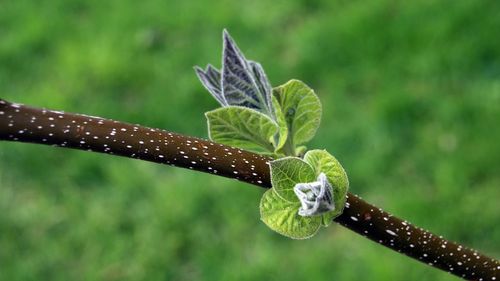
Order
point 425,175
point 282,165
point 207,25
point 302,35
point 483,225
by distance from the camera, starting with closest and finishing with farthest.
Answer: point 282,165 < point 483,225 < point 425,175 < point 302,35 < point 207,25

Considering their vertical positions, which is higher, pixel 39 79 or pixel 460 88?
pixel 460 88

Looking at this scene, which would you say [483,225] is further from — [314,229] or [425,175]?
[314,229]

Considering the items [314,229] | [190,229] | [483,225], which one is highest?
[483,225]

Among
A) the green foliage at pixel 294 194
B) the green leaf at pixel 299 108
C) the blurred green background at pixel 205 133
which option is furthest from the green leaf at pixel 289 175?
the blurred green background at pixel 205 133

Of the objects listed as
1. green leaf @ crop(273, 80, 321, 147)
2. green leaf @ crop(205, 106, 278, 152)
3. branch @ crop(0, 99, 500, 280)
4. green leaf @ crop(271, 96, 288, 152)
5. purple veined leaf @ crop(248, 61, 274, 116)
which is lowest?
branch @ crop(0, 99, 500, 280)

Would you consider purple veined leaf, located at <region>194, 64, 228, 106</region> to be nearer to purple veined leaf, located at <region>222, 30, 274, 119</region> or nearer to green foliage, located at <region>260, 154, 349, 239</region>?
purple veined leaf, located at <region>222, 30, 274, 119</region>

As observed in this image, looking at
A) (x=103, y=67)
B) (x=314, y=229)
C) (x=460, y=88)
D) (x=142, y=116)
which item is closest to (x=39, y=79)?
(x=103, y=67)

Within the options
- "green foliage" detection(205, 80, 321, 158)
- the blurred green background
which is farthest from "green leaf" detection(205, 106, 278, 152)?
the blurred green background
